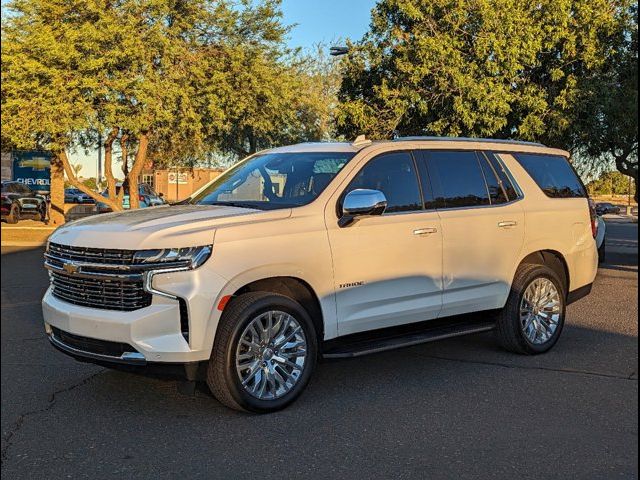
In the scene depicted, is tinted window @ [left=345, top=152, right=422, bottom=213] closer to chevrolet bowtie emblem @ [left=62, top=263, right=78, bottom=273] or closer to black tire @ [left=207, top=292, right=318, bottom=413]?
black tire @ [left=207, top=292, right=318, bottom=413]

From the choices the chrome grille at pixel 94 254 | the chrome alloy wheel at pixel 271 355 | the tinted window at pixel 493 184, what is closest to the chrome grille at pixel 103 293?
the chrome grille at pixel 94 254

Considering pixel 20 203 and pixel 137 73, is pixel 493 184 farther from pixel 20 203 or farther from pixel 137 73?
pixel 20 203

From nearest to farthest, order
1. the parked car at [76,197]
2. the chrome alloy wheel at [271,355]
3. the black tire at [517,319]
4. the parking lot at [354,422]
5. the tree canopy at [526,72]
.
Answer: the parking lot at [354,422]
the chrome alloy wheel at [271,355]
the black tire at [517,319]
the tree canopy at [526,72]
the parked car at [76,197]

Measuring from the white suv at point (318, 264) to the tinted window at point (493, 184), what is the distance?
0.8 inches

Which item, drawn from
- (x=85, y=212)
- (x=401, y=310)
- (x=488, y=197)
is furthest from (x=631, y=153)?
(x=85, y=212)

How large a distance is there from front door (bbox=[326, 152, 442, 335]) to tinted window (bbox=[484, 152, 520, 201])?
1.03 meters

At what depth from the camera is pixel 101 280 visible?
14.8 feet

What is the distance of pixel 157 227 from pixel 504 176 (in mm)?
3436

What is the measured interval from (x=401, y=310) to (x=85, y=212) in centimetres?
3079

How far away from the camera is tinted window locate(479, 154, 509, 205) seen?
250 inches

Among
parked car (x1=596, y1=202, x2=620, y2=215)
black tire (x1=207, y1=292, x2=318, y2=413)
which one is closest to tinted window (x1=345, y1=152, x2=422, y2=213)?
black tire (x1=207, y1=292, x2=318, y2=413)

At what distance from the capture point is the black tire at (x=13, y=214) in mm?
27714

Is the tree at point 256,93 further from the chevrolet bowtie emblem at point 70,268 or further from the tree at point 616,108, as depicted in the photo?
the chevrolet bowtie emblem at point 70,268

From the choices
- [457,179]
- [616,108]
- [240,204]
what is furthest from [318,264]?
[616,108]
